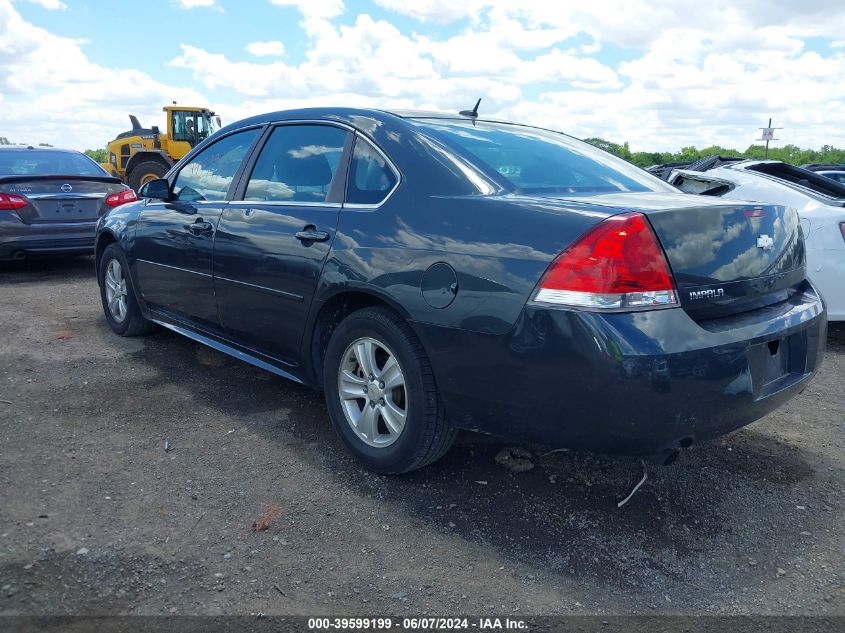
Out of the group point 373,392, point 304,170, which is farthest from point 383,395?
point 304,170

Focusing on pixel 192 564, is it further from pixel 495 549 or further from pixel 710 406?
pixel 710 406

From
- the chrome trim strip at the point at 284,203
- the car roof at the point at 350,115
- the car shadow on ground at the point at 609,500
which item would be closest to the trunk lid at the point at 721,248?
the car shadow on ground at the point at 609,500

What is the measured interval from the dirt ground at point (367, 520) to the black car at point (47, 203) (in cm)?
404

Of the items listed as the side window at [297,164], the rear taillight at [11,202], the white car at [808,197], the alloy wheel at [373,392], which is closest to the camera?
the alloy wheel at [373,392]

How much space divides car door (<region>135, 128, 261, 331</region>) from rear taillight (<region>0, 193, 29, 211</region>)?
3.65 metres

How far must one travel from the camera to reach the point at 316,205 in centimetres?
357

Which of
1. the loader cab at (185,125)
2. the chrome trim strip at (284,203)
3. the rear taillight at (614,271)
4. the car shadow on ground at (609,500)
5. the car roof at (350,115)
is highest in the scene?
the loader cab at (185,125)

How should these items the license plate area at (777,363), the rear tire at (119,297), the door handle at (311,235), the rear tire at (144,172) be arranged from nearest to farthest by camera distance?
the license plate area at (777,363) < the door handle at (311,235) < the rear tire at (119,297) < the rear tire at (144,172)

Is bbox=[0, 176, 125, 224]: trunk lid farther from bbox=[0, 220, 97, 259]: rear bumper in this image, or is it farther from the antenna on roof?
the antenna on roof

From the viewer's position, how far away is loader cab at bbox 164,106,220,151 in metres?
18.2

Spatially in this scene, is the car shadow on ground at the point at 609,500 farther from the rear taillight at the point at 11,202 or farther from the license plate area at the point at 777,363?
the rear taillight at the point at 11,202

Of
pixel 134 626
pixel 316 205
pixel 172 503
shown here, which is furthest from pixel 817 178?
pixel 134 626

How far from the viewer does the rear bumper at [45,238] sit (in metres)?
7.75

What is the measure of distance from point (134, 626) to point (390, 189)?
1941 mm
